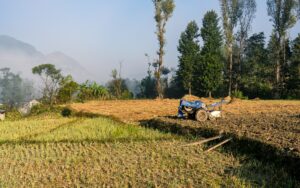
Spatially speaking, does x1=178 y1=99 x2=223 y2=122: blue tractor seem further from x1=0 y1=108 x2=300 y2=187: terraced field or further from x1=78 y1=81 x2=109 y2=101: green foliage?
x1=78 y1=81 x2=109 y2=101: green foliage

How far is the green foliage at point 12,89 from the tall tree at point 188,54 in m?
42.3

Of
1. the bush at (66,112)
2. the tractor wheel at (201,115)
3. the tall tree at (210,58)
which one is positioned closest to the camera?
the tractor wheel at (201,115)

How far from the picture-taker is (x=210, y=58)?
35406 mm

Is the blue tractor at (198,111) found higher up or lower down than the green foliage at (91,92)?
lower down

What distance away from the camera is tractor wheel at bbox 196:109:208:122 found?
12594mm

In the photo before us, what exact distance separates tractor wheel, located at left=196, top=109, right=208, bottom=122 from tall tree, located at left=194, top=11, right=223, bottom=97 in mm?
22364

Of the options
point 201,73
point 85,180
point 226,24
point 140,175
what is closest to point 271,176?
point 140,175

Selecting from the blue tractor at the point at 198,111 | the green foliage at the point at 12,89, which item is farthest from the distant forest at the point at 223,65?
the green foliage at the point at 12,89

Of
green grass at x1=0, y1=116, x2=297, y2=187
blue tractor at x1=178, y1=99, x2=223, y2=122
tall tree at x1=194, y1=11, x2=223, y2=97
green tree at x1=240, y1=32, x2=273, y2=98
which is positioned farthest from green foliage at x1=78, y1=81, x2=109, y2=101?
green grass at x1=0, y1=116, x2=297, y2=187

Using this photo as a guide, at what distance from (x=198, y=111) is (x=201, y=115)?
0.17 metres

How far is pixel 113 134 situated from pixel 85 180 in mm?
4798

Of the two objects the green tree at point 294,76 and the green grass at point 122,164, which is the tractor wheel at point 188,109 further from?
the green tree at point 294,76

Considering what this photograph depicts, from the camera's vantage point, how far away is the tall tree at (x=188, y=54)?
3912 centimetres

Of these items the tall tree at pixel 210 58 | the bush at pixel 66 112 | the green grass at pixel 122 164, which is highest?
the tall tree at pixel 210 58
